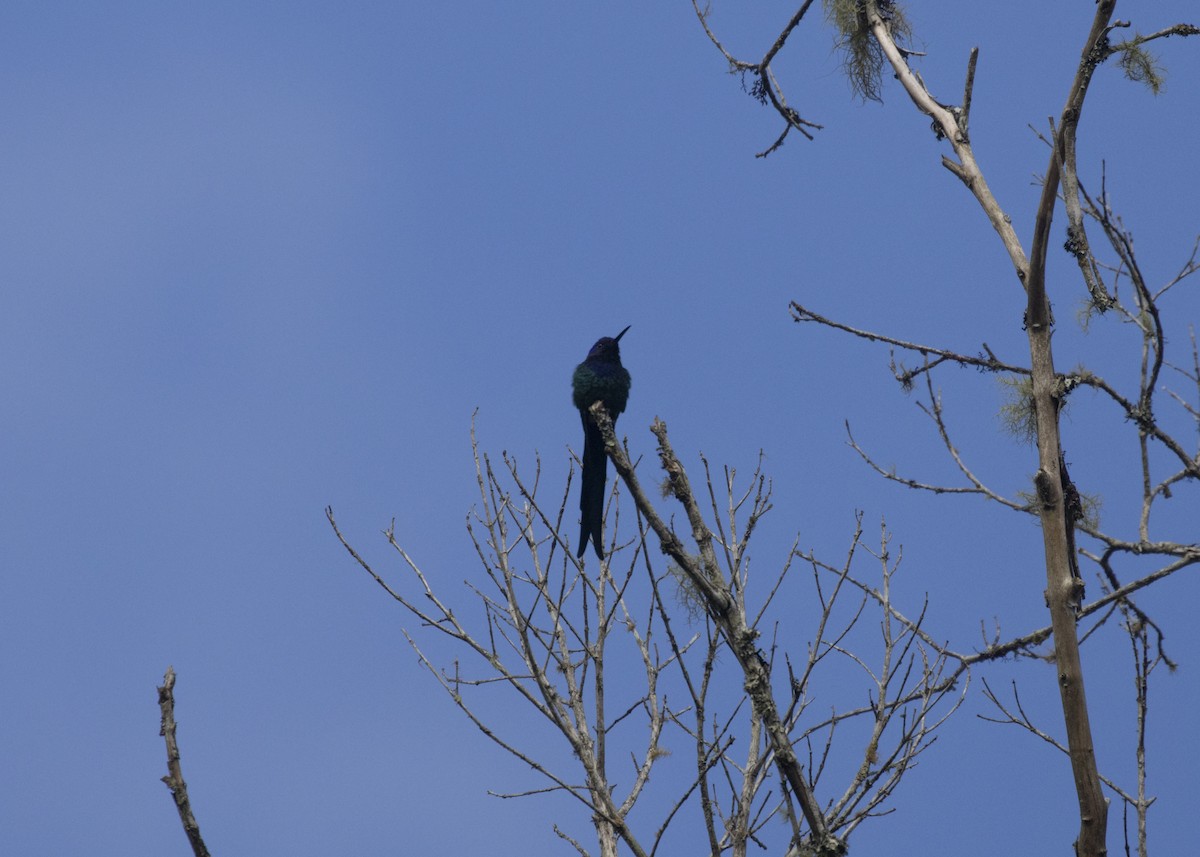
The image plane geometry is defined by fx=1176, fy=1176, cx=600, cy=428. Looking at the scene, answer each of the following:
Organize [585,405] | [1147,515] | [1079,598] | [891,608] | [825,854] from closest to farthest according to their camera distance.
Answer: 1. [825,854]
2. [1079,598]
3. [891,608]
4. [1147,515]
5. [585,405]

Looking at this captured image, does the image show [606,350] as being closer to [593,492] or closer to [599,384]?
[599,384]

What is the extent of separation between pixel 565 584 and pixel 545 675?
56 centimetres

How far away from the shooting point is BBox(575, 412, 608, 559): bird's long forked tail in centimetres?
485

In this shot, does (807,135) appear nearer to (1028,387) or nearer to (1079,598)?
(1028,387)

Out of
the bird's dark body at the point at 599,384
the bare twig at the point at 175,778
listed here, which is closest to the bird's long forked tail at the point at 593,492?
the bird's dark body at the point at 599,384

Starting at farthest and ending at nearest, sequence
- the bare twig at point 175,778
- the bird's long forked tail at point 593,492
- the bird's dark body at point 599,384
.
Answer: the bird's dark body at point 599,384
the bird's long forked tail at point 593,492
the bare twig at point 175,778

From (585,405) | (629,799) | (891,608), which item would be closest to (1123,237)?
(891,608)

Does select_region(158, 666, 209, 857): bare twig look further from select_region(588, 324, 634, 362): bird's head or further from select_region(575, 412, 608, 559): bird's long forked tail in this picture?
select_region(588, 324, 634, 362): bird's head

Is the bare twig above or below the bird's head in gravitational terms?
below

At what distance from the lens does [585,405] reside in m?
6.24

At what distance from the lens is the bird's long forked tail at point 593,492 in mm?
4848

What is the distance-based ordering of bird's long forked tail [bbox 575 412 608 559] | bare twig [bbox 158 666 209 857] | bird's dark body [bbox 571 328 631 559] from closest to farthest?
bare twig [bbox 158 666 209 857]
bird's long forked tail [bbox 575 412 608 559]
bird's dark body [bbox 571 328 631 559]

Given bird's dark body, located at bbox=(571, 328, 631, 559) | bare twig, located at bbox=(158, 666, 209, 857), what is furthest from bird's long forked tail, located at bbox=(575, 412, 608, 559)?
bare twig, located at bbox=(158, 666, 209, 857)

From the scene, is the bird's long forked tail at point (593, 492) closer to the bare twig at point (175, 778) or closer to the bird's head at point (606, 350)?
the bird's head at point (606, 350)
